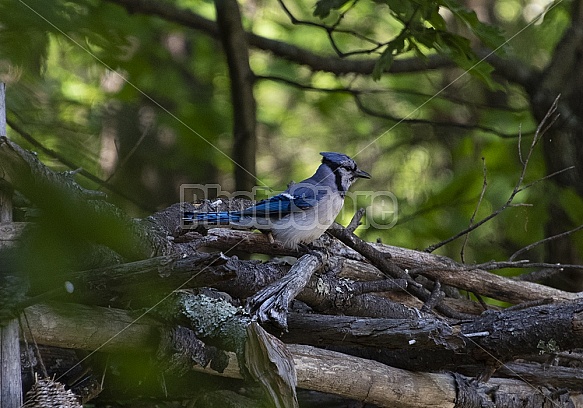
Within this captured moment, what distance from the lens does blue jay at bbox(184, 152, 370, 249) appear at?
3.07 m

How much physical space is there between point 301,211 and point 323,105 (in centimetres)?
249

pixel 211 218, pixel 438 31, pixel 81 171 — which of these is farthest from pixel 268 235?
pixel 81 171

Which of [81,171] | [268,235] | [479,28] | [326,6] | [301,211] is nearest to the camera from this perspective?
[81,171]

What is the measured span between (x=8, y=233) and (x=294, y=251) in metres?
1.75

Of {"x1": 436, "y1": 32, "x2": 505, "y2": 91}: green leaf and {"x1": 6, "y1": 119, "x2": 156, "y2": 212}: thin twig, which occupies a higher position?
{"x1": 436, "y1": 32, "x2": 505, "y2": 91}: green leaf

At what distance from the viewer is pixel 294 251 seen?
3.24 m

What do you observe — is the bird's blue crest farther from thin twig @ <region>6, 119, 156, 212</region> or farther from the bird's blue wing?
thin twig @ <region>6, 119, 156, 212</region>

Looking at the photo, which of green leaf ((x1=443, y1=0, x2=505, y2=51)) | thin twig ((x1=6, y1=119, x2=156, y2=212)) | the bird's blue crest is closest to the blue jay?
the bird's blue crest

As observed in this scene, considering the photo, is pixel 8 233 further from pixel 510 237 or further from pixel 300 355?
pixel 510 237

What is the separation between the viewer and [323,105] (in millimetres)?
5863

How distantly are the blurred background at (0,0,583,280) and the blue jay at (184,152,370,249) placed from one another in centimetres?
51

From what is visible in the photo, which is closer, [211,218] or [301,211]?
[211,218]

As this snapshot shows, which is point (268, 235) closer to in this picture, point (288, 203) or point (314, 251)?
point (288, 203)

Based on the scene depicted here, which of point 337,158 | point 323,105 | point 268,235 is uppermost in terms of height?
point 323,105
